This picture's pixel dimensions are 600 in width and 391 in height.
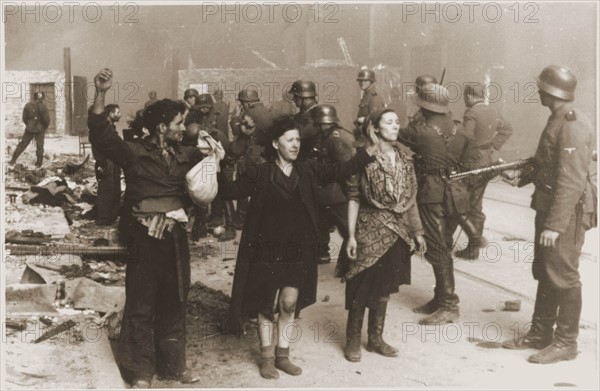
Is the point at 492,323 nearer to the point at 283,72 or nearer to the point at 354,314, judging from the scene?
the point at 354,314

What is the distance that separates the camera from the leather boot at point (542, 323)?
5480 mm

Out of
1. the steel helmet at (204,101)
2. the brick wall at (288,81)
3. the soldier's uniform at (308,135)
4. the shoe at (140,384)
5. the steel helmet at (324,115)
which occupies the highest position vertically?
the brick wall at (288,81)

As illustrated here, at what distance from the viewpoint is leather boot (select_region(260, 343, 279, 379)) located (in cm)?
496

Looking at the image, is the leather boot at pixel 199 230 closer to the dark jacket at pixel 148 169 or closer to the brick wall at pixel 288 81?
the dark jacket at pixel 148 169

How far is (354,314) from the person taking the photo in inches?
210

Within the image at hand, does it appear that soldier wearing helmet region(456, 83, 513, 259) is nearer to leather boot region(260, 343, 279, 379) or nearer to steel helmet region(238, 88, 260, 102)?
steel helmet region(238, 88, 260, 102)

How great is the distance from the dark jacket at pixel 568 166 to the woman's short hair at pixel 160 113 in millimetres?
2822

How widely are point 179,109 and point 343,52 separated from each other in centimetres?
2261

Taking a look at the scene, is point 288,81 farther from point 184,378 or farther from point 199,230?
point 184,378

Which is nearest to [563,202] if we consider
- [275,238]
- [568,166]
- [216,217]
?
[568,166]

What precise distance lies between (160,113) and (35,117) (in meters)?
13.6

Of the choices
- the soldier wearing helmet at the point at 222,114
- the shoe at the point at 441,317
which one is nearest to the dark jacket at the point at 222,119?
the soldier wearing helmet at the point at 222,114

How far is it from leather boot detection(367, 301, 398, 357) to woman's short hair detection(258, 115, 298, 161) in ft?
4.86

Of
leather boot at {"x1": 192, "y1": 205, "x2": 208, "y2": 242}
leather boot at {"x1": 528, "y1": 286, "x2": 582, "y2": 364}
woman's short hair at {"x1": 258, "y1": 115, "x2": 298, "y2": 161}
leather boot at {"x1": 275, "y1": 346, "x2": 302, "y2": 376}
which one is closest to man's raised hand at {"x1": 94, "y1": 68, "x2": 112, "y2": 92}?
woman's short hair at {"x1": 258, "y1": 115, "x2": 298, "y2": 161}
